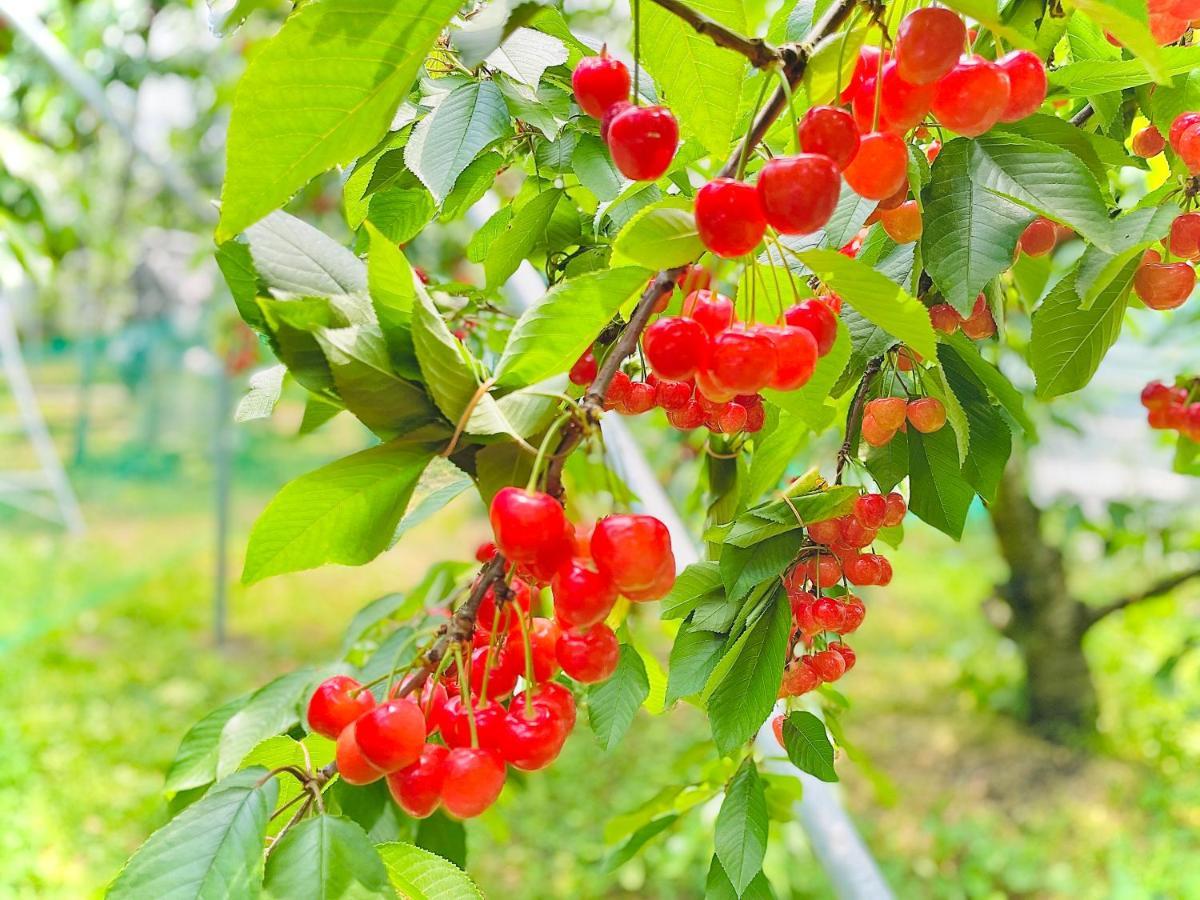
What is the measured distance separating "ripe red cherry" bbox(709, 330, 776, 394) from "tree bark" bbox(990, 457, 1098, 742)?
199cm

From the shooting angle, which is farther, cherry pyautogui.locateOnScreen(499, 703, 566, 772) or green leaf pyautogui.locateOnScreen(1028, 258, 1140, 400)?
green leaf pyautogui.locateOnScreen(1028, 258, 1140, 400)

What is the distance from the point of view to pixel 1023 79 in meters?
0.44

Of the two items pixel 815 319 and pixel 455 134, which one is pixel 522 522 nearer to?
pixel 815 319

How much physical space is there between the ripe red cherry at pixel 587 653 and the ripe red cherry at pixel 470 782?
53 mm

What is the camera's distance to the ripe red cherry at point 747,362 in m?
0.40

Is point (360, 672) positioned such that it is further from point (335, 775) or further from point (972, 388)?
point (972, 388)

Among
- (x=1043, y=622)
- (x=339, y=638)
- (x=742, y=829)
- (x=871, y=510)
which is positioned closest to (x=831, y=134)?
(x=871, y=510)

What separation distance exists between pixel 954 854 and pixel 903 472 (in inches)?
79.1

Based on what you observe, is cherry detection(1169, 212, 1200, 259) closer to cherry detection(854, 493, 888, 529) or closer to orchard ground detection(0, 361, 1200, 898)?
cherry detection(854, 493, 888, 529)

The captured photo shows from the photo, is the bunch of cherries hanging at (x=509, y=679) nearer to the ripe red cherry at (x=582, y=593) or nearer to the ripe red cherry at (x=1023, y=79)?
the ripe red cherry at (x=582, y=593)

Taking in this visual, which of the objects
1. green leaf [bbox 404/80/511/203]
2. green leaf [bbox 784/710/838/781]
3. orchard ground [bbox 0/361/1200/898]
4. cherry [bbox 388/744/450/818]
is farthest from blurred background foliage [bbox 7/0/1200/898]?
cherry [bbox 388/744/450/818]

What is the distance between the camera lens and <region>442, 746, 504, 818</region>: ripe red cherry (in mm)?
420

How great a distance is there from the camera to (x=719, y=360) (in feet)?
1.35

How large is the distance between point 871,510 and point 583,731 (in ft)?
8.66
